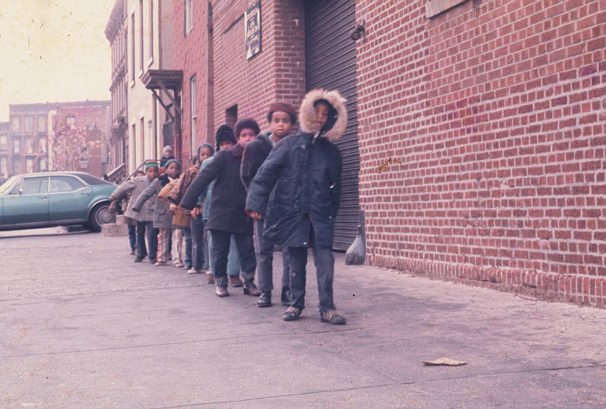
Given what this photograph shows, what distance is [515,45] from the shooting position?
767 centimetres

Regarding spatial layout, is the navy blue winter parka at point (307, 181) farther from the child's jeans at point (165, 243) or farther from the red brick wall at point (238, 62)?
the red brick wall at point (238, 62)

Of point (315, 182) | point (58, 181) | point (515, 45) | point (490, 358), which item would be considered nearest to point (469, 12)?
point (515, 45)

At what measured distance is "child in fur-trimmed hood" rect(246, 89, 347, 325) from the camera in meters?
6.80

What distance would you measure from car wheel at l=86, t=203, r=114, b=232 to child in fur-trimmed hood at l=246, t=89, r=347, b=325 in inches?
703

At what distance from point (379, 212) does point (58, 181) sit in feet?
50.4

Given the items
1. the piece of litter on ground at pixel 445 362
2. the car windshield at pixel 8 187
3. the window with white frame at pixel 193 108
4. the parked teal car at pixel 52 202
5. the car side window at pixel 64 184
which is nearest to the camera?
the piece of litter on ground at pixel 445 362

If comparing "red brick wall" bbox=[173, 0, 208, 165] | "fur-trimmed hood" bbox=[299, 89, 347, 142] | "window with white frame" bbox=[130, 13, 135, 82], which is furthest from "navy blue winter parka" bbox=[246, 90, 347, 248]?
"window with white frame" bbox=[130, 13, 135, 82]

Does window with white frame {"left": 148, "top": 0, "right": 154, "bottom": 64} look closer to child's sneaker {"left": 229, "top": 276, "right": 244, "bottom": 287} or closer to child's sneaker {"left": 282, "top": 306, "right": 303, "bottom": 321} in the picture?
child's sneaker {"left": 229, "top": 276, "right": 244, "bottom": 287}

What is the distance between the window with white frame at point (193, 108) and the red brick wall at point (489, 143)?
11.2 metres

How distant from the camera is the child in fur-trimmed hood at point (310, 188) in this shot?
680cm

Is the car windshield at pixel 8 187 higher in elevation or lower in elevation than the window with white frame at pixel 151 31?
lower

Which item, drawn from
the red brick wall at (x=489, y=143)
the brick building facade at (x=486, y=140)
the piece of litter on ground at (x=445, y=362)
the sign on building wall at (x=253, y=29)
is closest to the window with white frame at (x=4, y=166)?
the sign on building wall at (x=253, y=29)

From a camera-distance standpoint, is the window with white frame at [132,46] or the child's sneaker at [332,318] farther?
the window with white frame at [132,46]

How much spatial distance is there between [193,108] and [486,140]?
48.2 ft
